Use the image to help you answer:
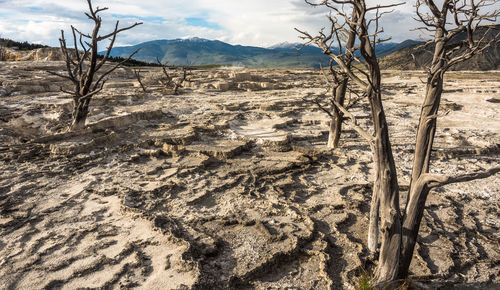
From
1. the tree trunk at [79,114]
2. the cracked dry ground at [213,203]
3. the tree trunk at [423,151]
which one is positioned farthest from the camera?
the tree trunk at [79,114]

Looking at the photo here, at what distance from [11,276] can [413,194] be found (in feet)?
14.6

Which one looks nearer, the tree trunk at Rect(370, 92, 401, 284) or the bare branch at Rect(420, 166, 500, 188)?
the bare branch at Rect(420, 166, 500, 188)

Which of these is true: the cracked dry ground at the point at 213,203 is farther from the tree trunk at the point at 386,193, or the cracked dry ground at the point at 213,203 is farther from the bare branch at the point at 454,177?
the bare branch at the point at 454,177

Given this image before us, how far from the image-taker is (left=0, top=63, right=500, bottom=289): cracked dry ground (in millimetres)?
3973

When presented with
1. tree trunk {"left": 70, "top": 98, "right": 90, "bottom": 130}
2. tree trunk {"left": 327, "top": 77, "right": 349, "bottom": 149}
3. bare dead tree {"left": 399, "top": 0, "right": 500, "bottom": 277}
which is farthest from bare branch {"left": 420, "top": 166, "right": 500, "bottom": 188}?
tree trunk {"left": 70, "top": 98, "right": 90, "bottom": 130}

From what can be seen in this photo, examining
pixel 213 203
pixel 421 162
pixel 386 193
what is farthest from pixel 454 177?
pixel 213 203

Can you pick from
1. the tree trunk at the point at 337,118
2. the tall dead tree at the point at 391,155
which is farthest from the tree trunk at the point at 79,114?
the tall dead tree at the point at 391,155

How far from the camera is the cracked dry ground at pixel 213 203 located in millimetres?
3973

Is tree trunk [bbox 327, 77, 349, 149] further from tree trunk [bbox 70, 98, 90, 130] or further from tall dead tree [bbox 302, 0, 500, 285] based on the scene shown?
tree trunk [bbox 70, 98, 90, 130]

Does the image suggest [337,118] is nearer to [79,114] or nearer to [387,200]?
[387,200]

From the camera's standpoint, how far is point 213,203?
5.67 meters

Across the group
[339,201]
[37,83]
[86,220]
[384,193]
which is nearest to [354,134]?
[339,201]

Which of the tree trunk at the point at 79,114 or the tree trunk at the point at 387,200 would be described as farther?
the tree trunk at the point at 79,114

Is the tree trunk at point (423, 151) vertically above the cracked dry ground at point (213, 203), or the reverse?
the tree trunk at point (423, 151)
